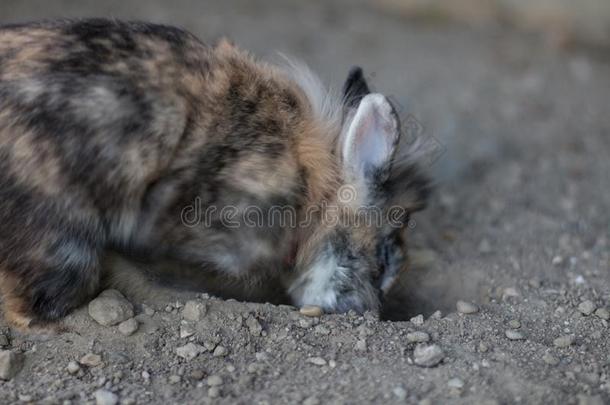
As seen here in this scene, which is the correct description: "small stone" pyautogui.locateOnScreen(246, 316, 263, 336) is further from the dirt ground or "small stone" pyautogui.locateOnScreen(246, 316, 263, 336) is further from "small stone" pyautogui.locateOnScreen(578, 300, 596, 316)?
"small stone" pyautogui.locateOnScreen(578, 300, 596, 316)

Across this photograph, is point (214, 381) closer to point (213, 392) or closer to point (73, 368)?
point (213, 392)

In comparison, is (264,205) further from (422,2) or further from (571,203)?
(422,2)

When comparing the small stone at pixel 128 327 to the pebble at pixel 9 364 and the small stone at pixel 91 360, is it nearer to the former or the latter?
the small stone at pixel 91 360

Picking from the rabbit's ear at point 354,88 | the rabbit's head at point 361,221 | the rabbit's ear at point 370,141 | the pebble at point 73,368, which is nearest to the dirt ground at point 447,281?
the pebble at point 73,368

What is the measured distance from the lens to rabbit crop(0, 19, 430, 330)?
405 cm

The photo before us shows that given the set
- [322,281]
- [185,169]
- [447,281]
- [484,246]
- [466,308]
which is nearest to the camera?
[185,169]

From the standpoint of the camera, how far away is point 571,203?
626 cm

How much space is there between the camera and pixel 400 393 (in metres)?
3.92

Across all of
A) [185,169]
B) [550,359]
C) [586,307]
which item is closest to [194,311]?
[185,169]

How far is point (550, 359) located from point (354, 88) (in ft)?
6.06

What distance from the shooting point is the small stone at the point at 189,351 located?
4.20 metres

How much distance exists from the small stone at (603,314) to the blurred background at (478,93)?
573 mm

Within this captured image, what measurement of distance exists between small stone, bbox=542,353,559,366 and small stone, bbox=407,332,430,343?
22.4 inches

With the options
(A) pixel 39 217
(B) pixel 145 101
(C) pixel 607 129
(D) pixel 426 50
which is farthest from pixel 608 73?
(A) pixel 39 217
